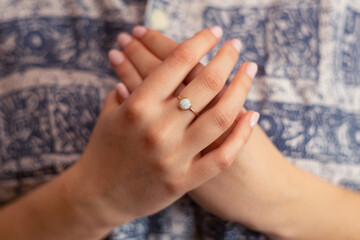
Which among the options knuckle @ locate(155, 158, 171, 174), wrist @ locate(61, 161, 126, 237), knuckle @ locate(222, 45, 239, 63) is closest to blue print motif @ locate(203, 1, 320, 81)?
knuckle @ locate(222, 45, 239, 63)

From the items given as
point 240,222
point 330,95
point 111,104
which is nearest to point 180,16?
point 111,104

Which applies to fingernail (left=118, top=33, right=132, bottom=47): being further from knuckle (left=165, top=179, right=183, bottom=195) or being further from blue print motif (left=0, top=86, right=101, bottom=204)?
knuckle (left=165, top=179, right=183, bottom=195)

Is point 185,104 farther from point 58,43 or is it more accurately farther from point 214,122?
point 58,43

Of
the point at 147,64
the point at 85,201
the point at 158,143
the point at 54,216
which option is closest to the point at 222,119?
the point at 158,143

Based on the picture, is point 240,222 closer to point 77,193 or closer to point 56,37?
point 77,193

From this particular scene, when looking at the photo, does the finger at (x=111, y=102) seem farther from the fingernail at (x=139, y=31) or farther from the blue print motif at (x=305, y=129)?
the blue print motif at (x=305, y=129)

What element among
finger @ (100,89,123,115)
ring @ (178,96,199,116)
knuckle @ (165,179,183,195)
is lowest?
knuckle @ (165,179,183,195)

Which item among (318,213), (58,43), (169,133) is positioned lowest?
(318,213)
